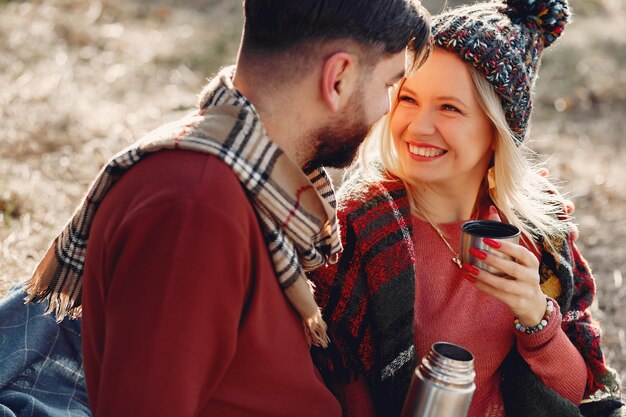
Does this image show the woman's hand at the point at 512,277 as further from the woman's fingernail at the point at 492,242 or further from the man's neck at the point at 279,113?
the man's neck at the point at 279,113

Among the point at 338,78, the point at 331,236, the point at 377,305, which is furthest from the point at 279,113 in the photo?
the point at 377,305

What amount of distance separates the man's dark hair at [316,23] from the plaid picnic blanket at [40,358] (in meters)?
1.65

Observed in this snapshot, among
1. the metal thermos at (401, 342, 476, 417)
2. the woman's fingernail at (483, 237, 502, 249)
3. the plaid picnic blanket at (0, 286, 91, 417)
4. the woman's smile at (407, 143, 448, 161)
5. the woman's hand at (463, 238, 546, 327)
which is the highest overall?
the woman's smile at (407, 143, 448, 161)

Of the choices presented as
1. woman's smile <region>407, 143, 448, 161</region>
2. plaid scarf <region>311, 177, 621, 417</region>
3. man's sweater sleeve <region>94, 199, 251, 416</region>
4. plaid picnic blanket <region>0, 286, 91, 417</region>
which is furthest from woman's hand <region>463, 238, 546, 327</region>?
plaid picnic blanket <region>0, 286, 91, 417</region>

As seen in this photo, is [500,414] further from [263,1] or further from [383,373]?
[263,1]

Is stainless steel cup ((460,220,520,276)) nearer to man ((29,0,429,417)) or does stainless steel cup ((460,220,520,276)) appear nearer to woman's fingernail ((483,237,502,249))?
woman's fingernail ((483,237,502,249))

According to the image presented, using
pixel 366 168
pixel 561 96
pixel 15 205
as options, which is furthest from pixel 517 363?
→ pixel 561 96

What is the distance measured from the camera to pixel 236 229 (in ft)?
6.19

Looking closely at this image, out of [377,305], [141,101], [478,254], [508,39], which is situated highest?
[508,39]

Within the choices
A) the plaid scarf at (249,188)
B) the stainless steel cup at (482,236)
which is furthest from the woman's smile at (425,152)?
the plaid scarf at (249,188)

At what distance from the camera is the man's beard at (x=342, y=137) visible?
2.24 m

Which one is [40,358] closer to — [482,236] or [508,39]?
[482,236]

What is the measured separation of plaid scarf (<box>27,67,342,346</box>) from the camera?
2.00 meters

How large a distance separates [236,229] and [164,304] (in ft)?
0.82
